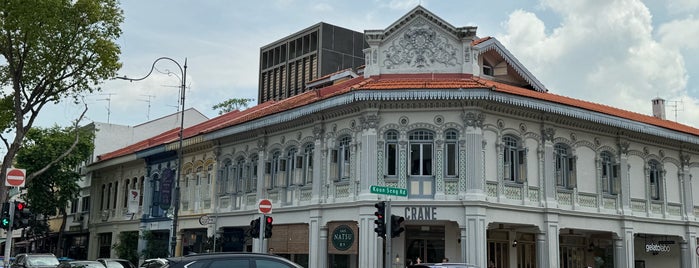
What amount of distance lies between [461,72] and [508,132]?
285 cm

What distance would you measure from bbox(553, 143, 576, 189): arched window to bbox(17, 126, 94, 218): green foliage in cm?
2975

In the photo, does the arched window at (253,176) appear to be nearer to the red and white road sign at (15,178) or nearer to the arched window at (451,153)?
the arched window at (451,153)

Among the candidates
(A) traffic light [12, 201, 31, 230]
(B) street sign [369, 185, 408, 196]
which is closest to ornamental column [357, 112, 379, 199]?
(B) street sign [369, 185, 408, 196]

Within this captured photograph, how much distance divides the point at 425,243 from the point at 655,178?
38.0ft

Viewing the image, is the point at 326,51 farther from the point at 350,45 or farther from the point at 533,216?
the point at 533,216

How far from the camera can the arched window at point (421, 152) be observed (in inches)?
1086

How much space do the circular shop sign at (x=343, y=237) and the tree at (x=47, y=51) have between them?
1201cm

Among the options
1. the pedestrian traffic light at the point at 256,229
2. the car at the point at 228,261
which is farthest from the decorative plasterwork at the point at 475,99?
the car at the point at 228,261

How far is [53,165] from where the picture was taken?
4612cm

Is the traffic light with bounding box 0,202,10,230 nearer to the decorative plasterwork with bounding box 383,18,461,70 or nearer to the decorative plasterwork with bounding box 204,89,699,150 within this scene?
the decorative plasterwork with bounding box 204,89,699,150

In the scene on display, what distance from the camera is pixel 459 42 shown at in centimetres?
2866

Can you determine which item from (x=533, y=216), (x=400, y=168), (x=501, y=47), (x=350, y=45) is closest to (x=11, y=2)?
(x=400, y=168)

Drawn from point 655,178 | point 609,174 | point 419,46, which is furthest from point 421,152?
point 655,178

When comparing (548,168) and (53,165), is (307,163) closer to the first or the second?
(548,168)
